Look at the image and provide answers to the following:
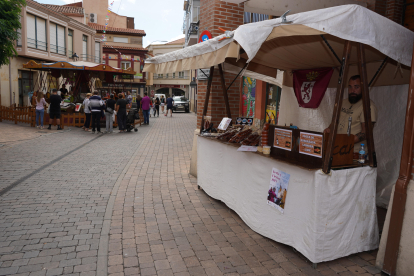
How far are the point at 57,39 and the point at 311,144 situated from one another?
28184 millimetres

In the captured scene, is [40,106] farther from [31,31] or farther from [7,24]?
[31,31]

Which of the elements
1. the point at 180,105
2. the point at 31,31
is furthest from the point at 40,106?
the point at 180,105

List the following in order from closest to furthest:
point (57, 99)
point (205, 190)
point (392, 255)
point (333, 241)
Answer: point (392, 255), point (333, 241), point (205, 190), point (57, 99)

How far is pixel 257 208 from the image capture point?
409 cm

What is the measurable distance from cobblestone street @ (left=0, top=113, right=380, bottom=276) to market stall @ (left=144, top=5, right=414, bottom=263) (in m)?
0.30

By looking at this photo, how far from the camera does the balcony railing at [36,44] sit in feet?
74.6

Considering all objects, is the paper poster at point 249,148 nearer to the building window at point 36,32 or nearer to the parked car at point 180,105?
the building window at point 36,32

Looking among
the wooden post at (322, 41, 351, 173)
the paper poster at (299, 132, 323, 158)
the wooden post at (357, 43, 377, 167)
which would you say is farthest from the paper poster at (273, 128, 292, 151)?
the wooden post at (357, 43, 377, 167)

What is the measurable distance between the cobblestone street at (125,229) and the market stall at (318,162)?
0.30 metres

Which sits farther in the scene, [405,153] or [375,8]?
[375,8]

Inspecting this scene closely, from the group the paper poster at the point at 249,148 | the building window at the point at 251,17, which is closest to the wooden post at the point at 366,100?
the paper poster at the point at 249,148

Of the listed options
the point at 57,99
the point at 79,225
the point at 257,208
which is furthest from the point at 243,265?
the point at 57,99

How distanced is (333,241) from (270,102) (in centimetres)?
562

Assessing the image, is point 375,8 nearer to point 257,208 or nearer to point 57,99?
point 257,208
